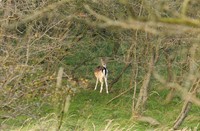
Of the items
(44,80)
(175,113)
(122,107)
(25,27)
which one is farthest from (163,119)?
(25,27)

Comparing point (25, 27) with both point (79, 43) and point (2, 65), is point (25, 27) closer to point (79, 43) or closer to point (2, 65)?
point (79, 43)

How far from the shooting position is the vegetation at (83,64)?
32.6 ft

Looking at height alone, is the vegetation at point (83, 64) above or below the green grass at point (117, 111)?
above

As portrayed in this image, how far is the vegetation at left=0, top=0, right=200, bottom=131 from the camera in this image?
32.6 ft

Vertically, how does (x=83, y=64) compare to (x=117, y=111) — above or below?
above

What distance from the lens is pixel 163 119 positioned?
12539 mm

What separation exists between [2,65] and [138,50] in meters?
4.14

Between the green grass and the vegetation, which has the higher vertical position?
the vegetation

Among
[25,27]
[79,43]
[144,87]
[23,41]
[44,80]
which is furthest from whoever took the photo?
[79,43]

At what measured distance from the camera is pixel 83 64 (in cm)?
1719

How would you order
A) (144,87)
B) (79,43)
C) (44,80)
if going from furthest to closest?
1. (79,43)
2. (144,87)
3. (44,80)

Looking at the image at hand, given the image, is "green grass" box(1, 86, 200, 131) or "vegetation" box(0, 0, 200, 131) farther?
"green grass" box(1, 86, 200, 131)

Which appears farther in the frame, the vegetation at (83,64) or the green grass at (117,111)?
the green grass at (117,111)

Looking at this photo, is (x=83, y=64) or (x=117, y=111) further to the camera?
(x=83, y=64)
